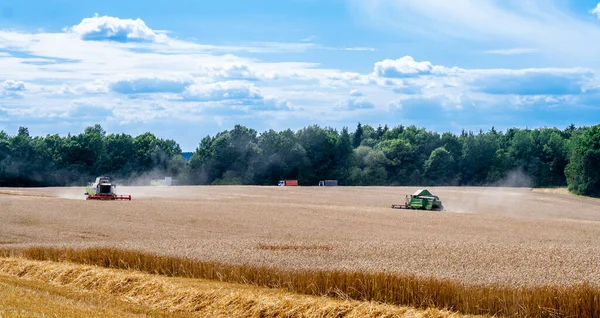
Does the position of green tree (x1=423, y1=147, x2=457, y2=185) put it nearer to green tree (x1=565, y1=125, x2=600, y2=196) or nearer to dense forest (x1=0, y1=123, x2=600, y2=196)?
dense forest (x1=0, y1=123, x2=600, y2=196)


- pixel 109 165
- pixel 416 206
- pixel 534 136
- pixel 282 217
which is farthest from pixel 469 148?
pixel 282 217

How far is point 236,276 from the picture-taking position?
2131 centimetres

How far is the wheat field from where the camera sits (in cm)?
2381

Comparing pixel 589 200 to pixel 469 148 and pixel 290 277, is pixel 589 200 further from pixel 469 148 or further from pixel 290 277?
pixel 290 277

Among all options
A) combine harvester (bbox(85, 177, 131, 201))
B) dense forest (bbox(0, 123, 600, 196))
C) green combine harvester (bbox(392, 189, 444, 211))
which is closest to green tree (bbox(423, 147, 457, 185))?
dense forest (bbox(0, 123, 600, 196))

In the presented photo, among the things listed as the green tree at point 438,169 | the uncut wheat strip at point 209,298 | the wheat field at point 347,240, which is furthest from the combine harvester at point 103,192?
the green tree at point 438,169

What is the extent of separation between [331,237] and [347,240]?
1679mm

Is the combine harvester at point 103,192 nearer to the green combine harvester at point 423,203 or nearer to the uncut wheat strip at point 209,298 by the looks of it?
the green combine harvester at point 423,203

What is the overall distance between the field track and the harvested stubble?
3.12m

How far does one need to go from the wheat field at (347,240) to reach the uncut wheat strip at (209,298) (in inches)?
95.7

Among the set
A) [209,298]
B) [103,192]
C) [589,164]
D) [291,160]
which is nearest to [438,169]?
[291,160]

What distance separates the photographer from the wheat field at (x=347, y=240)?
23812 mm

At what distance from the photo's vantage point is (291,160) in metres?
134

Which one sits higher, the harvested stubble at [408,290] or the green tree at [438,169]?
the green tree at [438,169]
